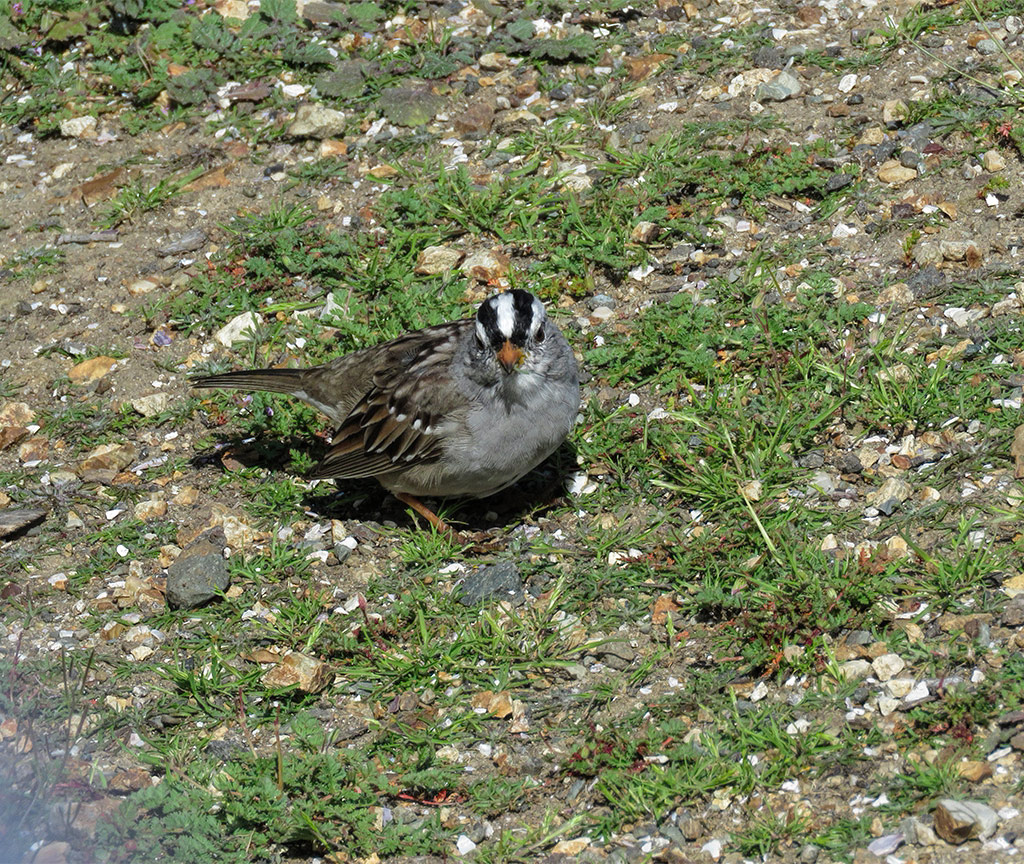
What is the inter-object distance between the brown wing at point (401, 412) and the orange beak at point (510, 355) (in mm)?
477

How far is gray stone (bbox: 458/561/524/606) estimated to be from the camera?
5121 millimetres

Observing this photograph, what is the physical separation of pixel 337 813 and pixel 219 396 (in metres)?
2.91

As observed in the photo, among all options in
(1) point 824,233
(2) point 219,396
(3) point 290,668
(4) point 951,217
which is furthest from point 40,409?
(4) point 951,217

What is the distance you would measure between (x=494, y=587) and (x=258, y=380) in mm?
1719

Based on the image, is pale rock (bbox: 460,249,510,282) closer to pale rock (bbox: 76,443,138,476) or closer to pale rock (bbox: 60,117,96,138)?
pale rock (bbox: 76,443,138,476)

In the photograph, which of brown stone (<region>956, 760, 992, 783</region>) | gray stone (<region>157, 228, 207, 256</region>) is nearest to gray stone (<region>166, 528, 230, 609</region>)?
gray stone (<region>157, 228, 207, 256</region>)

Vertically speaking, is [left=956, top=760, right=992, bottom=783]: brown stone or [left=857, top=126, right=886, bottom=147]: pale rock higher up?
[left=857, top=126, right=886, bottom=147]: pale rock

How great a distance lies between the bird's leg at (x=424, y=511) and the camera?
5.57 metres

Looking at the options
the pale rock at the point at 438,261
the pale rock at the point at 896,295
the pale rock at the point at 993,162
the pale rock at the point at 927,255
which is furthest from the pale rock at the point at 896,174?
the pale rock at the point at 438,261

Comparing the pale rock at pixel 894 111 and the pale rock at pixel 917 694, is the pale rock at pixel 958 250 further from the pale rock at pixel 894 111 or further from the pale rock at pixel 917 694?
the pale rock at pixel 917 694

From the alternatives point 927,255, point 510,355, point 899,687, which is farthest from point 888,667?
point 927,255

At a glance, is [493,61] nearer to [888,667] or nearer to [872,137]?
[872,137]

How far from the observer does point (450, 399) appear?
17.7ft

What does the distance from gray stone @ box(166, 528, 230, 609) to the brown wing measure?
0.64 m
